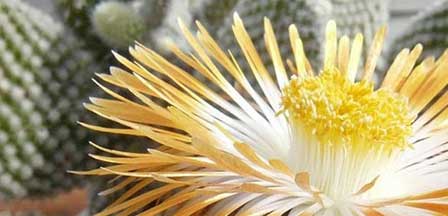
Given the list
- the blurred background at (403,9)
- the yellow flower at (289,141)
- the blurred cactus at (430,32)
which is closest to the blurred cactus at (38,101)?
the yellow flower at (289,141)

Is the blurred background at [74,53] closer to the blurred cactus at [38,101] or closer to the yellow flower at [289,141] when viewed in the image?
the blurred cactus at [38,101]

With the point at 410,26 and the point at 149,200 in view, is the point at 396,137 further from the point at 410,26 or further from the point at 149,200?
the point at 410,26

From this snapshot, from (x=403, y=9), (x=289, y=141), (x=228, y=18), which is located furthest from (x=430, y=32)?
(x=403, y=9)

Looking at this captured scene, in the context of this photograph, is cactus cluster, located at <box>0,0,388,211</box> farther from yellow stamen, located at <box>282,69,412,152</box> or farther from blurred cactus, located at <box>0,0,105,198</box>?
yellow stamen, located at <box>282,69,412,152</box>

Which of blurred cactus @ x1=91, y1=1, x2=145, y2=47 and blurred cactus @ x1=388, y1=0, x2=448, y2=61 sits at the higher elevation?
blurred cactus @ x1=91, y1=1, x2=145, y2=47

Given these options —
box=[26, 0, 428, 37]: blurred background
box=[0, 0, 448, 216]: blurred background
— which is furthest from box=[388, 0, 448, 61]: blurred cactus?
box=[26, 0, 428, 37]: blurred background

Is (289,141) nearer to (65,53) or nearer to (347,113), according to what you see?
(347,113)

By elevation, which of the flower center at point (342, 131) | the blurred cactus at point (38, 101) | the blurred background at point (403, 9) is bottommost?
the flower center at point (342, 131)
